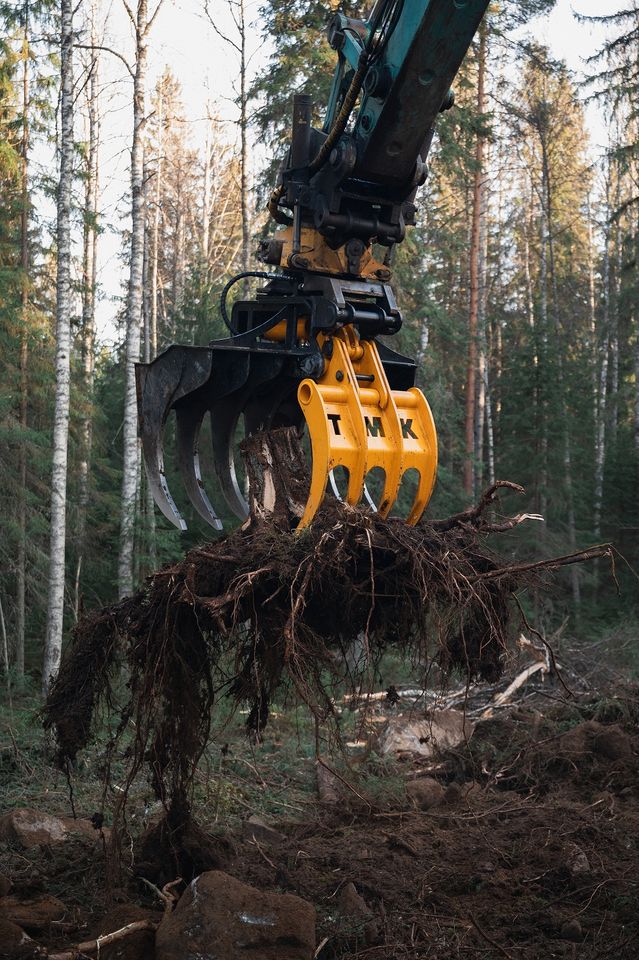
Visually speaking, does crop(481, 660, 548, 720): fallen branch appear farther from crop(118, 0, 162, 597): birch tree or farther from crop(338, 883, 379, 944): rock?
crop(118, 0, 162, 597): birch tree

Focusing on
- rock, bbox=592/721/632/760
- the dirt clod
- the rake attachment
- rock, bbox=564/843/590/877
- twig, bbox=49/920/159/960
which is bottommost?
rock, bbox=564/843/590/877

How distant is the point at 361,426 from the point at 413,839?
3558 mm

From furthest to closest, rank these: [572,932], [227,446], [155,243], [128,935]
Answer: [155,243] < [227,446] < [572,932] < [128,935]

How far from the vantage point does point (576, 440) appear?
74.6 ft

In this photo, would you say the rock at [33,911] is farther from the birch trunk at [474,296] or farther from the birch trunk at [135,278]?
the birch trunk at [474,296]

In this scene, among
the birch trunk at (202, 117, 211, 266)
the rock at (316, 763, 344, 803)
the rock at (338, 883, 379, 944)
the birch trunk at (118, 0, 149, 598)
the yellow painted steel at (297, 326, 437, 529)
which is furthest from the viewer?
the birch trunk at (202, 117, 211, 266)

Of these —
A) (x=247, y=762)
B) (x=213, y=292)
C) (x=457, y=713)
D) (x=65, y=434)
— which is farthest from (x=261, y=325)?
(x=213, y=292)

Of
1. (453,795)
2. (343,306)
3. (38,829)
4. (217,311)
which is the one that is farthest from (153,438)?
(217,311)

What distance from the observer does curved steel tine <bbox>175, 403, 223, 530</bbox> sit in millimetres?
5918

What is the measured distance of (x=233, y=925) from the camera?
185 inches

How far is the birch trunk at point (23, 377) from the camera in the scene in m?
14.1

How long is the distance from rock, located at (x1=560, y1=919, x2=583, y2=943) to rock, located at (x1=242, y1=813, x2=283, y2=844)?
2.39m

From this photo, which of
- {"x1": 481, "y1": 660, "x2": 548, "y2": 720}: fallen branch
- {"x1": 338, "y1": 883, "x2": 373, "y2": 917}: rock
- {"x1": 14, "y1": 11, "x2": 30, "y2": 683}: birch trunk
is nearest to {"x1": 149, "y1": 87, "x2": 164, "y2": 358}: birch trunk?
{"x1": 14, "y1": 11, "x2": 30, "y2": 683}: birch trunk

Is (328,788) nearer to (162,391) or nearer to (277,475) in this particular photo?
(277,475)
